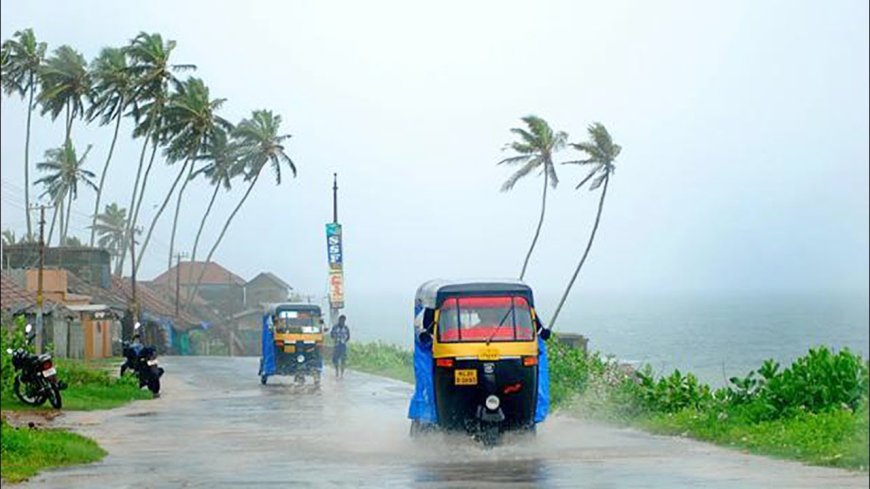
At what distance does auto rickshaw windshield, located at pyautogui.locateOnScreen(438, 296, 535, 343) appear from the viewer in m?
18.4

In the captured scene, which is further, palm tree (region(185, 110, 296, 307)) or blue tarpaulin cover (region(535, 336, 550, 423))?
palm tree (region(185, 110, 296, 307))

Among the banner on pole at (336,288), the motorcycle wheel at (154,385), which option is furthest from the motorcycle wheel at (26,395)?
the banner on pole at (336,288)

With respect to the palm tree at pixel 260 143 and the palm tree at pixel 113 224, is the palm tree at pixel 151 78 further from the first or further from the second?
the palm tree at pixel 113 224

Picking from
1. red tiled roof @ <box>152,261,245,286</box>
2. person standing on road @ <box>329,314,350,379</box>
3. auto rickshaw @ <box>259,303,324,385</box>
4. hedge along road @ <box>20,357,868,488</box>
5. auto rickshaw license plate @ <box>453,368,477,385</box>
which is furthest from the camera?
red tiled roof @ <box>152,261,245,286</box>

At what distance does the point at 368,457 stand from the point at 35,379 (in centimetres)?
1148

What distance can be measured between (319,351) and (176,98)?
32436mm

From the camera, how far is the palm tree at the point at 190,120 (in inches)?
2608

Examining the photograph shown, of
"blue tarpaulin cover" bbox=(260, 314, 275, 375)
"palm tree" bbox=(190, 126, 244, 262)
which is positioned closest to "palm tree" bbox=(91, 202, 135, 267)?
"palm tree" bbox=(190, 126, 244, 262)

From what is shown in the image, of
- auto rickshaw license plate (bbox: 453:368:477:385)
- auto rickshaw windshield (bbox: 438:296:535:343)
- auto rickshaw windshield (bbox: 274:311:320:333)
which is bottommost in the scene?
auto rickshaw license plate (bbox: 453:368:477:385)

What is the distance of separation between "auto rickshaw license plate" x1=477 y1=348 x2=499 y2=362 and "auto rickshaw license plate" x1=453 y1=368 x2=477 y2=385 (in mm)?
209

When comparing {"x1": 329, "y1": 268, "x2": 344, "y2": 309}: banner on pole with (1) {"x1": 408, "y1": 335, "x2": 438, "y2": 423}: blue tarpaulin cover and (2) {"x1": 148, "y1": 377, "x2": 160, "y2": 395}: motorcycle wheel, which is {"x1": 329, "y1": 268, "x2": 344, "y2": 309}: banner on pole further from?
(1) {"x1": 408, "y1": 335, "x2": 438, "y2": 423}: blue tarpaulin cover

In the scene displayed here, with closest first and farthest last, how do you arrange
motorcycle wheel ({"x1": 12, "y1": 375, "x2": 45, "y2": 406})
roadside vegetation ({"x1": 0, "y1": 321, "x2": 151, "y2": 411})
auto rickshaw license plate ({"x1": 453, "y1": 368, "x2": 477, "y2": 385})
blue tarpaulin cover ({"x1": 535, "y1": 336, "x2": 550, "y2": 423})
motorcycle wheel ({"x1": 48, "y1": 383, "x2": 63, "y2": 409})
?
auto rickshaw license plate ({"x1": 453, "y1": 368, "x2": 477, "y2": 385}) → blue tarpaulin cover ({"x1": 535, "y1": 336, "x2": 550, "y2": 423}) → roadside vegetation ({"x1": 0, "y1": 321, "x2": 151, "y2": 411}) → motorcycle wheel ({"x1": 48, "y1": 383, "x2": 63, "y2": 409}) → motorcycle wheel ({"x1": 12, "y1": 375, "x2": 45, "y2": 406})

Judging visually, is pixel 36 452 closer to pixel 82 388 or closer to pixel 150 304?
pixel 82 388

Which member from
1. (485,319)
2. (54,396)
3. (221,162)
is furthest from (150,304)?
(485,319)
